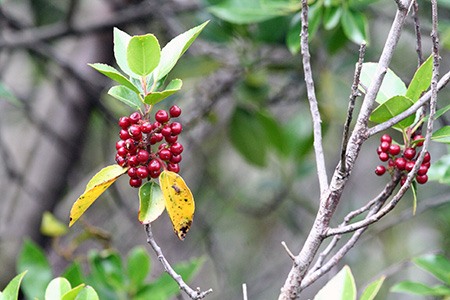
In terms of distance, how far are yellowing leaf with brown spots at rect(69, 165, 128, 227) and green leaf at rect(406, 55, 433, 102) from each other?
386 mm

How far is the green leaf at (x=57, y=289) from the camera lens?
948 mm

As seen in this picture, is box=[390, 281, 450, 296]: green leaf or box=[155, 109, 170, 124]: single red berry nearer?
box=[155, 109, 170, 124]: single red berry

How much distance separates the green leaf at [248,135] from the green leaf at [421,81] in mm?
1112

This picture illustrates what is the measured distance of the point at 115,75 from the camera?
87 cm

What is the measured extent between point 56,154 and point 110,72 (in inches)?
53.6

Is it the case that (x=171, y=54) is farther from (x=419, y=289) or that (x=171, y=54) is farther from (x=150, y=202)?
(x=419, y=289)

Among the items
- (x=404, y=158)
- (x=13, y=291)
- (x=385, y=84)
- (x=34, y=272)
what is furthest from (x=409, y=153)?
(x=34, y=272)

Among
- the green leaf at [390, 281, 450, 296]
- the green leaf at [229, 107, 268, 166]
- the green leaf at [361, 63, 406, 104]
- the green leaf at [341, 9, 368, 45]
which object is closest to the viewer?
the green leaf at [361, 63, 406, 104]

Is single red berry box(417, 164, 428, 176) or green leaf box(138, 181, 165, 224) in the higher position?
single red berry box(417, 164, 428, 176)

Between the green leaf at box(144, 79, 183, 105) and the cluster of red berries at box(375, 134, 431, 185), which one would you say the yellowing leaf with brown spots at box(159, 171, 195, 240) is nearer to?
the green leaf at box(144, 79, 183, 105)

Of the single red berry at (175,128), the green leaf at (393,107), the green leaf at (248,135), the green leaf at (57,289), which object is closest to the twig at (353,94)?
the green leaf at (393,107)

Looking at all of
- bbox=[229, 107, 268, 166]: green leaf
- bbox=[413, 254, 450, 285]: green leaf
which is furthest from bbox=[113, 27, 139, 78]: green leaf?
bbox=[229, 107, 268, 166]: green leaf

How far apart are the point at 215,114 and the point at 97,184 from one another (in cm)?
124

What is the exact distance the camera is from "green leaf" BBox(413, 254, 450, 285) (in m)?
1.25
